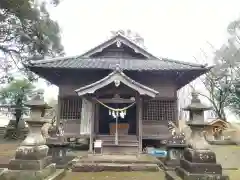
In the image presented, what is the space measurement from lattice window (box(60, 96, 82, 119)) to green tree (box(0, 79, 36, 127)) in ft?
37.8

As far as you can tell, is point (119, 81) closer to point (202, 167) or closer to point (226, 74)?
point (202, 167)

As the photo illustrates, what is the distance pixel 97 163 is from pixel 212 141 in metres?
16.0

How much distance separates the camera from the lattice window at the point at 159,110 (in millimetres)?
14172

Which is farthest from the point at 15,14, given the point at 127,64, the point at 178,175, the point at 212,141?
the point at 212,141

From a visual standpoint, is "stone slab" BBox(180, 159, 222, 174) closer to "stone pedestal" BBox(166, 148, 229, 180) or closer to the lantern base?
"stone pedestal" BBox(166, 148, 229, 180)

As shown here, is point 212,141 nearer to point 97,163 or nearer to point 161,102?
point 161,102

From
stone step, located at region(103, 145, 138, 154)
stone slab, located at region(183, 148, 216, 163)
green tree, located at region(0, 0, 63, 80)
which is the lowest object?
stone step, located at region(103, 145, 138, 154)

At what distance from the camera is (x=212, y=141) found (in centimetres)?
2142

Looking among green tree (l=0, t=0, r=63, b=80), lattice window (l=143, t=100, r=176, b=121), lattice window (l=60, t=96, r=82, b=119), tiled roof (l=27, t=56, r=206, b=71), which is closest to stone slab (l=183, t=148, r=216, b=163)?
tiled roof (l=27, t=56, r=206, b=71)

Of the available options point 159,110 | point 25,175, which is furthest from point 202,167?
point 159,110

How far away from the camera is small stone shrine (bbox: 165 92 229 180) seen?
6.39 m

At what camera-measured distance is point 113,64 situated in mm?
14383

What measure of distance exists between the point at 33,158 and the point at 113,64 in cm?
900

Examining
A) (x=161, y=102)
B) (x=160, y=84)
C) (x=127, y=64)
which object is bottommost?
(x=161, y=102)
